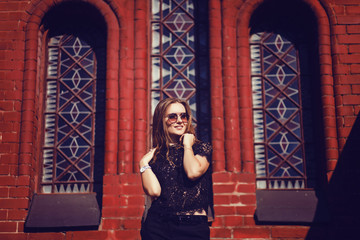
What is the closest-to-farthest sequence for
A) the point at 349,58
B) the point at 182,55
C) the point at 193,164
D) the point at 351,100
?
1. the point at 193,164
2. the point at 351,100
3. the point at 349,58
4. the point at 182,55

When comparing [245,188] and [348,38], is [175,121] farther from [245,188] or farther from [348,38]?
[348,38]

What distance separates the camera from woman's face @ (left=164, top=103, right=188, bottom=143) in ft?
9.27

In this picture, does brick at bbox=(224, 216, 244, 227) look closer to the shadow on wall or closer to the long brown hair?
the shadow on wall

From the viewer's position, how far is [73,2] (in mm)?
5895

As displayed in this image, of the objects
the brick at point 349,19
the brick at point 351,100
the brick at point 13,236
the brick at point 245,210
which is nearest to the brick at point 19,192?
the brick at point 13,236

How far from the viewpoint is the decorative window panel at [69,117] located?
18.2 ft

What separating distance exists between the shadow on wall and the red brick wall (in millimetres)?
12

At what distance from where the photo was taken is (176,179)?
2.70m

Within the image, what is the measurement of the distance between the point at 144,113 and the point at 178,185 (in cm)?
287

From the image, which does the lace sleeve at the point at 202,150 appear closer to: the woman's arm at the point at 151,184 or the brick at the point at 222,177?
the woman's arm at the point at 151,184

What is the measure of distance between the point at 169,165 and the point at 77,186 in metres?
3.11

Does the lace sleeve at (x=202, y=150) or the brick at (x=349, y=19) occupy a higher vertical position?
the brick at (x=349, y=19)

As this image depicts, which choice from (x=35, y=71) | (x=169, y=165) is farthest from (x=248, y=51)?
(x=169, y=165)

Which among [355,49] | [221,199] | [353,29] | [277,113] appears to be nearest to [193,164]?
[221,199]
